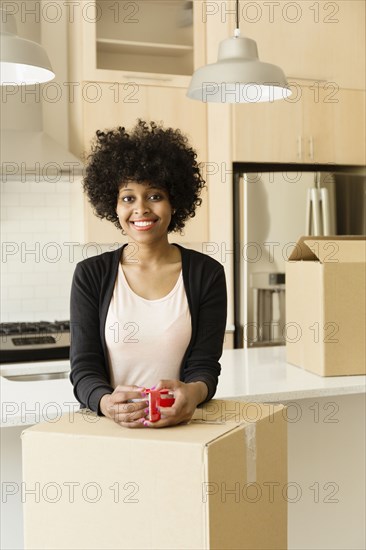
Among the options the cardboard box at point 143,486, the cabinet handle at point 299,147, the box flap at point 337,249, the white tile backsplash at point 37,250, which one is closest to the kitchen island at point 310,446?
the box flap at point 337,249

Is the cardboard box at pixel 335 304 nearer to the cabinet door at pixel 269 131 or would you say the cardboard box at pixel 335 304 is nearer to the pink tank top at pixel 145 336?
the pink tank top at pixel 145 336

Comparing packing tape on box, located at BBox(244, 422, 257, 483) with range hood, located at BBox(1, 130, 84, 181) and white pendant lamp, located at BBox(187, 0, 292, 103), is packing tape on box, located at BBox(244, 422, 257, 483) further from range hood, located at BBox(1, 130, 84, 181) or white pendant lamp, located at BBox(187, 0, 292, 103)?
range hood, located at BBox(1, 130, 84, 181)

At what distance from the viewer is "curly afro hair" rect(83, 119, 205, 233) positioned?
4.94 feet

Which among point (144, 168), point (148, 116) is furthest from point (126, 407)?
point (148, 116)

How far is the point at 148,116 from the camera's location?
3773mm

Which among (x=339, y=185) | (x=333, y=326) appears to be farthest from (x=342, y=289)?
(x=339, y=185)

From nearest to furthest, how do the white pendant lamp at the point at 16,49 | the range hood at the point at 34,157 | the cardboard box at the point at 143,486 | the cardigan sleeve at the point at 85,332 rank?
the cardboard box at the point at 143,486, the cardigan sleeve at the point at 85,332, the white pendant lamp at the point at 16,49, the range hood at the point at 34,157

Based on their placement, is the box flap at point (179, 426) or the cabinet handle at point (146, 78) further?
the cabinet handle at point (146, 78)

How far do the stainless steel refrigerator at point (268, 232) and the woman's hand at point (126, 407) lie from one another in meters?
2.49

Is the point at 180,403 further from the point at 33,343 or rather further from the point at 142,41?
the point at 142,41

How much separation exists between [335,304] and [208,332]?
0.75m

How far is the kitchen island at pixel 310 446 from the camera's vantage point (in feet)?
6.48

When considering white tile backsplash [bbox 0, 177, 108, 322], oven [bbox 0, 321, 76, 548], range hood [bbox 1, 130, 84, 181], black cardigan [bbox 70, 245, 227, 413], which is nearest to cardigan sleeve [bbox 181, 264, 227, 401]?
black cardigan [bbox 70, 245, 227, 413]

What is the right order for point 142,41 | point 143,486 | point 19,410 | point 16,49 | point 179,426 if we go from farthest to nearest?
point 142,41 → point 16,49 → point 19,410 → point 179,426 → point 143,486
